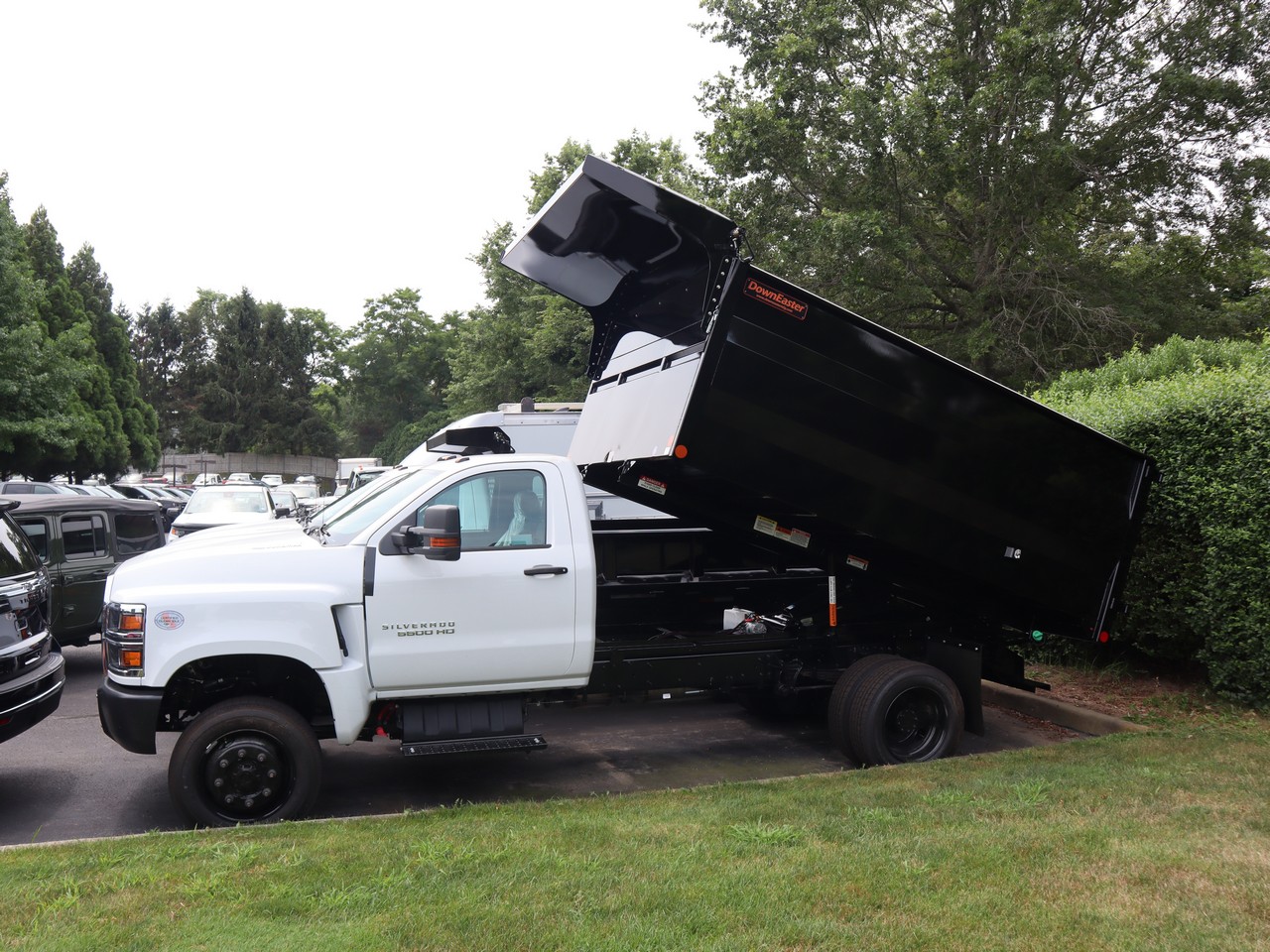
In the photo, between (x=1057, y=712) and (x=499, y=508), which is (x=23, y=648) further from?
(x=1057, y=712)

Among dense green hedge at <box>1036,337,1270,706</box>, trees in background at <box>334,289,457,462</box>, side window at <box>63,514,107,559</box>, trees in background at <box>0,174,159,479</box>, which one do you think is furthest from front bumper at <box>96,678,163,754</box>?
trees in background at <box>334,289,457,462</box>

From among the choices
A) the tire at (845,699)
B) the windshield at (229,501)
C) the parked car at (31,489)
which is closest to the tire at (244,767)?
the tire at (845,699)

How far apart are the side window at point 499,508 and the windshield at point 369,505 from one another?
0.22 meters

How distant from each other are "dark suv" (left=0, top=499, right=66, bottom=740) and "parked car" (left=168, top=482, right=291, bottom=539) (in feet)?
35.4

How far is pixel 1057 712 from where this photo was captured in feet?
26.9

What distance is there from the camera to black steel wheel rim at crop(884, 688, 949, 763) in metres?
6.94

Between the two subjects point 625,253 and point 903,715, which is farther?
point 903,715

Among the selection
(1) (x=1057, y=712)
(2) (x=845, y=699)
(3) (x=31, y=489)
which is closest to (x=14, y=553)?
(2) (x=845, y=699)

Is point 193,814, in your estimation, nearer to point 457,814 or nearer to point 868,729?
point 457,814

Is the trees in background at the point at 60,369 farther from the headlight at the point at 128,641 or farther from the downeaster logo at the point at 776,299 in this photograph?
the downeaster logo at the point at 776,299

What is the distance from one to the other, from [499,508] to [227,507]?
13934mm

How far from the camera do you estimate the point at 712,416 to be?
5.84 m

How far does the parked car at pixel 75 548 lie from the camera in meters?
9.35

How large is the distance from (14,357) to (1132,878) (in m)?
27.3
